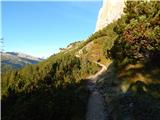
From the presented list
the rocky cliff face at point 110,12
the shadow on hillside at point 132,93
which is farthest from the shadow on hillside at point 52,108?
the rocky cliff face at point 110,12

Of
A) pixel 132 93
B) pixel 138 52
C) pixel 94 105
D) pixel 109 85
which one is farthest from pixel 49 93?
pixel 138 52

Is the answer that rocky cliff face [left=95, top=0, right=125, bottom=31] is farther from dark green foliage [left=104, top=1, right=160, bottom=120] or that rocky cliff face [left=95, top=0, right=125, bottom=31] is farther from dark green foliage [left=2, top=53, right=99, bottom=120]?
dark green foliage [left=104, top=1, right=160, bottom=120]

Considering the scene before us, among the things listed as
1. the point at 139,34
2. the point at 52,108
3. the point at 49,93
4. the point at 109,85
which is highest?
the point at 139,34

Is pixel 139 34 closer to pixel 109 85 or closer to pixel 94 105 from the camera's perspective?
pixel 109 85

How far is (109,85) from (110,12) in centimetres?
6601

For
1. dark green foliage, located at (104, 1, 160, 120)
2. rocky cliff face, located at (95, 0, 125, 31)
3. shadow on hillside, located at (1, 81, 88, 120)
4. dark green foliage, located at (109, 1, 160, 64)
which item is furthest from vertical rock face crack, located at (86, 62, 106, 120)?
rocky cliff face, located at (95, 0, 125, 31)

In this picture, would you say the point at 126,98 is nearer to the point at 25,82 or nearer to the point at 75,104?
the point at 75,104

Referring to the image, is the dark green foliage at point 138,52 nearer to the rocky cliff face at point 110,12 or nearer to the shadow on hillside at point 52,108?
the shadow on hillside at point 52,108

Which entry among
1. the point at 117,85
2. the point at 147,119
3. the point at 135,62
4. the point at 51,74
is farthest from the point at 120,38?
the point at 147,119

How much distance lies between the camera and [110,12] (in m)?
95.9

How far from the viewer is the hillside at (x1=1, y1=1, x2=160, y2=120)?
23.0 metres

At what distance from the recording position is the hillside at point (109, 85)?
2305 cm

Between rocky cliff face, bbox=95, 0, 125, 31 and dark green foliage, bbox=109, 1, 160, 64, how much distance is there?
50495 mm

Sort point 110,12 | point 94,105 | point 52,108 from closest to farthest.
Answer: point 52,108
point 94,105
point 110,12
